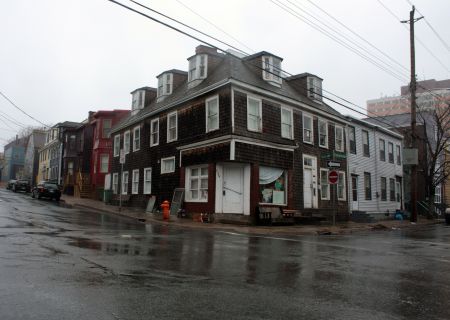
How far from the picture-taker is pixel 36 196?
3606 cm

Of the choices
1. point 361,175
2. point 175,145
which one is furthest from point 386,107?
point 175,145

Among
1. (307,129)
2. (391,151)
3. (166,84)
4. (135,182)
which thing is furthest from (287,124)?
(391,151)

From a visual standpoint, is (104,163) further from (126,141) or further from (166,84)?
(166,84)

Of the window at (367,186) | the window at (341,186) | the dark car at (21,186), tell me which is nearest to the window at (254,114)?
the window at (341,186)

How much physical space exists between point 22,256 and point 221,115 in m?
14.3

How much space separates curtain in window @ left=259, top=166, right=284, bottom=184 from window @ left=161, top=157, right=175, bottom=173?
6.01 meters

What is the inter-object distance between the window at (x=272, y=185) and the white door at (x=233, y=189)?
1.08 metres

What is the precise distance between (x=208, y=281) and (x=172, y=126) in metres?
19.6

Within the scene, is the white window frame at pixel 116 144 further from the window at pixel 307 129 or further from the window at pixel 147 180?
the window at pixel 307 129

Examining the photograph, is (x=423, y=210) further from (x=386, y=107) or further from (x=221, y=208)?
(x=386, y=107)

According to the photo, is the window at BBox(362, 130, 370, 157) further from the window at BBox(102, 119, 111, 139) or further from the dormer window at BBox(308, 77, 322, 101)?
the window at BBox(102, 119, 111, 139)

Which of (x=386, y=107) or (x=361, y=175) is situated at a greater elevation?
(x=386, y=107)

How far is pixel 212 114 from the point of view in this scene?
72.5 feet

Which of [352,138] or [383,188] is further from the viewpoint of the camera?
[383,188]
